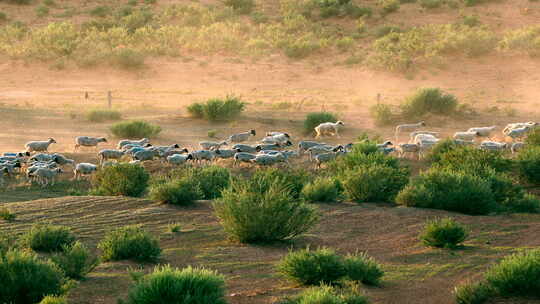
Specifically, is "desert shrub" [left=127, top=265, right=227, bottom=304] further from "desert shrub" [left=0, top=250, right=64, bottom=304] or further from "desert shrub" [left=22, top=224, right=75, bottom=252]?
"desert shrub" [left=22, top=224, right=75, bottom=252]

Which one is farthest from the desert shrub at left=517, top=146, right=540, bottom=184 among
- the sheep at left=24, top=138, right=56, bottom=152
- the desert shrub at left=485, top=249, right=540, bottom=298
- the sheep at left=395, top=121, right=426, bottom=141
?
the sheep at left=24, top=138, right=56, bottom=152

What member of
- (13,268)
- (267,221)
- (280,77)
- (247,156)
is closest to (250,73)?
(280,77)

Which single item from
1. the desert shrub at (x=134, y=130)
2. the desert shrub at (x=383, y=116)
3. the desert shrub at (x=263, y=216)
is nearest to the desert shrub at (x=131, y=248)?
the desert shrub at (x=263, y=216)

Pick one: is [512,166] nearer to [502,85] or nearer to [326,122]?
[326,122]

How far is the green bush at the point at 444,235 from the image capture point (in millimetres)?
13156

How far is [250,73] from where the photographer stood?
48031 mm

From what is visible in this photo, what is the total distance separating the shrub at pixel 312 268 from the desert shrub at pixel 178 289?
65.8 inches

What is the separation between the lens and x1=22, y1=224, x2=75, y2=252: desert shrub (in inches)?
488

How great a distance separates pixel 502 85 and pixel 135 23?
2784cm

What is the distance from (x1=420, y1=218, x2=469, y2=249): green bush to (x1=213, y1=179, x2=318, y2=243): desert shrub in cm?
180

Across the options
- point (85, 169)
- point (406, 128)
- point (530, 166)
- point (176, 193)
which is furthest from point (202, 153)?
point (406, 128)

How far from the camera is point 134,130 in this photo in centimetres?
2958

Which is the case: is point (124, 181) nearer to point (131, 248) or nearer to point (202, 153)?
point (202, 153)

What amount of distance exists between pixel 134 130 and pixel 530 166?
14.1 meters
